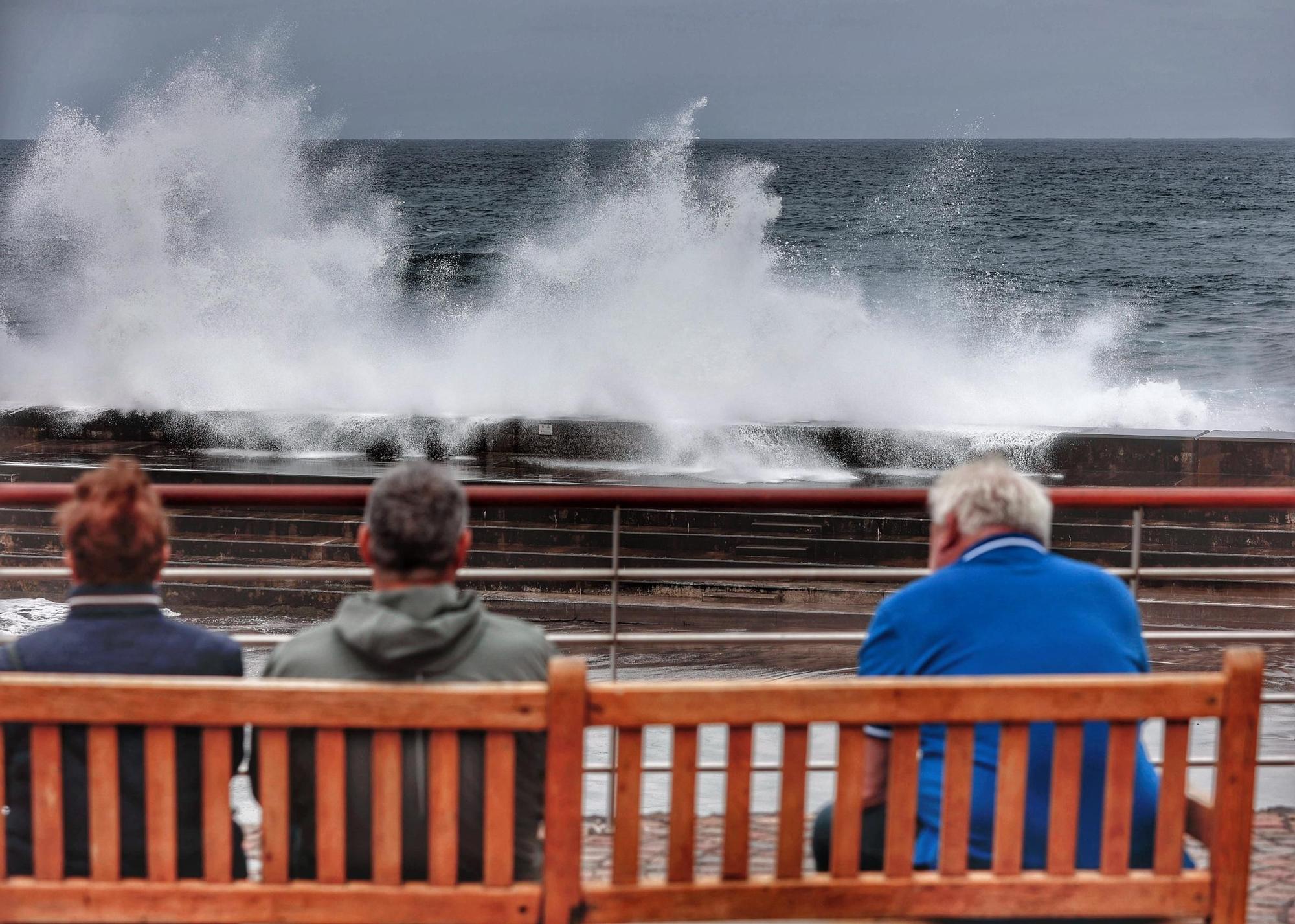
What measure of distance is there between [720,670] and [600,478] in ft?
16.0

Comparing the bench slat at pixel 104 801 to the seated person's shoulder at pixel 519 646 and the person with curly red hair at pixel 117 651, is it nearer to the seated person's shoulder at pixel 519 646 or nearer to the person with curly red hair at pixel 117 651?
the person with curly red hair at pixel 117 651

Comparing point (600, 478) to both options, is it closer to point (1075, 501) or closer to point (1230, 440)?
A: point (1230, 440)

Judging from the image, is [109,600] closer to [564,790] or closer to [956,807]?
[564,790]

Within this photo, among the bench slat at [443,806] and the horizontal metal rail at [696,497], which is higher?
the horizontal metal rail at [696,497]

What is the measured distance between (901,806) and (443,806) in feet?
1.91

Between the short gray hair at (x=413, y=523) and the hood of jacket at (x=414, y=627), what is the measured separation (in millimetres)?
37

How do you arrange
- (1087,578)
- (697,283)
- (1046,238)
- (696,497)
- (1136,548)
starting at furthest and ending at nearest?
(1046,238), (697,283), (1136,548), (696,497), (1087,578)

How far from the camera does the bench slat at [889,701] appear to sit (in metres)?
1.72

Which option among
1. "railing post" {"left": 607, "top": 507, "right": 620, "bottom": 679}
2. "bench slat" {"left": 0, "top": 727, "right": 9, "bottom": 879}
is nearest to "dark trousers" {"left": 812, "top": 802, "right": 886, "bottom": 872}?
"railing post" {"left": 607, "top": 507, "right": 620, "bottom": 679}

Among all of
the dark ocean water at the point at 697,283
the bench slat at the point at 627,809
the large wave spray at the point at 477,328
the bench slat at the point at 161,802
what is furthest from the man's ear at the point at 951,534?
the dark ocean water at the point at 697,283

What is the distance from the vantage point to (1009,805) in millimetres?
1802

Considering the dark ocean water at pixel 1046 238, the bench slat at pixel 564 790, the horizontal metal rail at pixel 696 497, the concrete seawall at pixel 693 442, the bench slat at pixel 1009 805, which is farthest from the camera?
the dark ocean water at pixel 1046 238

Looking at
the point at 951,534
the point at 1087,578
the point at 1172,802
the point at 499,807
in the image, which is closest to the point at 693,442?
the point at 951,534

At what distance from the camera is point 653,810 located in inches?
138
